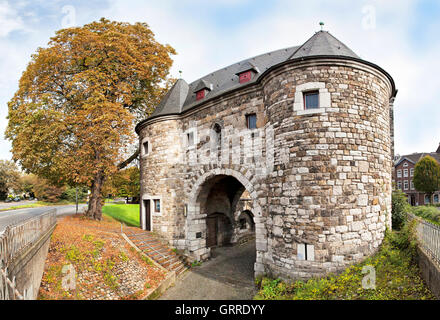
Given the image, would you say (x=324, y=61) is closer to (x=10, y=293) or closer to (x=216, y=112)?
(x=216, y=112)

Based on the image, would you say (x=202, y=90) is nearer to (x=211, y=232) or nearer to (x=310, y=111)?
(x=310, y=111)

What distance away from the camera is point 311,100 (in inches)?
324

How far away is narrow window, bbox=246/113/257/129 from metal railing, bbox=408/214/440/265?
21.3 feet

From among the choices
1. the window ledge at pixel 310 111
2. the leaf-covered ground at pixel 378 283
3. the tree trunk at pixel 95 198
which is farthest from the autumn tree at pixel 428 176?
the tree trunk at pixel 95 198

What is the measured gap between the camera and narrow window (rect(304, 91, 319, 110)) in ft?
26.8

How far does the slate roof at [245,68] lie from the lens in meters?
8.53

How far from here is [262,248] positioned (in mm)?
9453

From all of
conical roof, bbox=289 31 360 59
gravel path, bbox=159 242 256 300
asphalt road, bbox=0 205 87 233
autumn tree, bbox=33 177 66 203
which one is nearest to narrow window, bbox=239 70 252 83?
conical roof, bbox=289 31 360 59

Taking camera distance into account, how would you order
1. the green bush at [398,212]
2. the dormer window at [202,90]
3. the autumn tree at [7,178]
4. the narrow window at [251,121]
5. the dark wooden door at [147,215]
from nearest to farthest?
the narrow window at [251,121]
the green bush at [398,212]
the dormer window at [202,90]
the dark wooden door at [147,215]
the autumn tree at [7,178]

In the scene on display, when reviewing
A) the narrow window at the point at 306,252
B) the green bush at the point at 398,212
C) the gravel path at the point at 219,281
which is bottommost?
the gravel path at the point at 219,281

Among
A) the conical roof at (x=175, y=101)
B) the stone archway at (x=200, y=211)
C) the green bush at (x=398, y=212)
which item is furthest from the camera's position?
the conical roof at (x=175, y=101)

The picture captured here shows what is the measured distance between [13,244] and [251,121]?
8.69 meters

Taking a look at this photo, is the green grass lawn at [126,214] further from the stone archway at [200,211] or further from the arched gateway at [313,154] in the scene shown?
the arched gateway at [313,154]

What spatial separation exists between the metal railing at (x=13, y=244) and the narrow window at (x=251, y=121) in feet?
27.4
